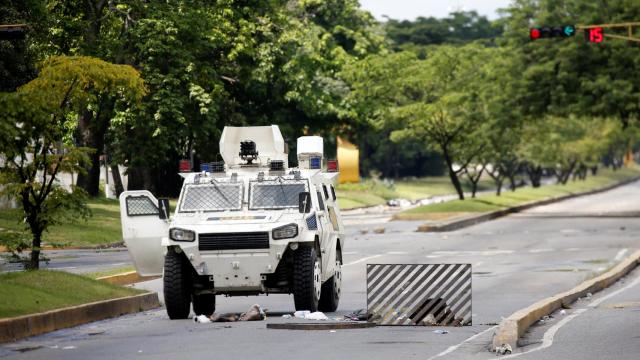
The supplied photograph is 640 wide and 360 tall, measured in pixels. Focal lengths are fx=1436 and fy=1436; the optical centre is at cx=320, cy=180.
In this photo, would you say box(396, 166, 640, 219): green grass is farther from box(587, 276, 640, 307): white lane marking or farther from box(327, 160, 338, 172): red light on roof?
A: box(327, 160, 338, 172): red light on roof

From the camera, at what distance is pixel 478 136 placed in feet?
237

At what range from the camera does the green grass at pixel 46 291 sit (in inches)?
765

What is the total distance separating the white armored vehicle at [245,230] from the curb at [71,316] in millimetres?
875

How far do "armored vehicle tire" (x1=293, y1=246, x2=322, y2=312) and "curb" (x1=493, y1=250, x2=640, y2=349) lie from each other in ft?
9.21

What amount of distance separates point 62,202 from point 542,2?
43.0 metres

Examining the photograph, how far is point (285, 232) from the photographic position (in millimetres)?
20281

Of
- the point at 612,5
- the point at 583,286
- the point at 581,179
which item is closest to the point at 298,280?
the point at 583,286

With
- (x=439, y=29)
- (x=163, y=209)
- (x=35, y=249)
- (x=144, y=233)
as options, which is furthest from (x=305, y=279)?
(x=439, y=29)

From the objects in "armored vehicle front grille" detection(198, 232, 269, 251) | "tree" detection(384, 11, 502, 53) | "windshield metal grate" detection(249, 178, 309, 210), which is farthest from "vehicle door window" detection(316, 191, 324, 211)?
"tree" detection(384, 11, 502, 53)

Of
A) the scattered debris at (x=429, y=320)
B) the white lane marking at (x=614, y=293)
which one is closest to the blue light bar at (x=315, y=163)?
the scattered debris at (x=429, y=320)

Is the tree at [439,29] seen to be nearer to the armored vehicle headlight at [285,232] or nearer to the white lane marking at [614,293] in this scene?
the white lane marking at [614,293]

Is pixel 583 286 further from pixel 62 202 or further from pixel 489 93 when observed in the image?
pixel 489 93

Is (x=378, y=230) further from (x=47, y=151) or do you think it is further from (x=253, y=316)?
(x=253, y=316)

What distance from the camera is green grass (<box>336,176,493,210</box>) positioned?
85319mm
